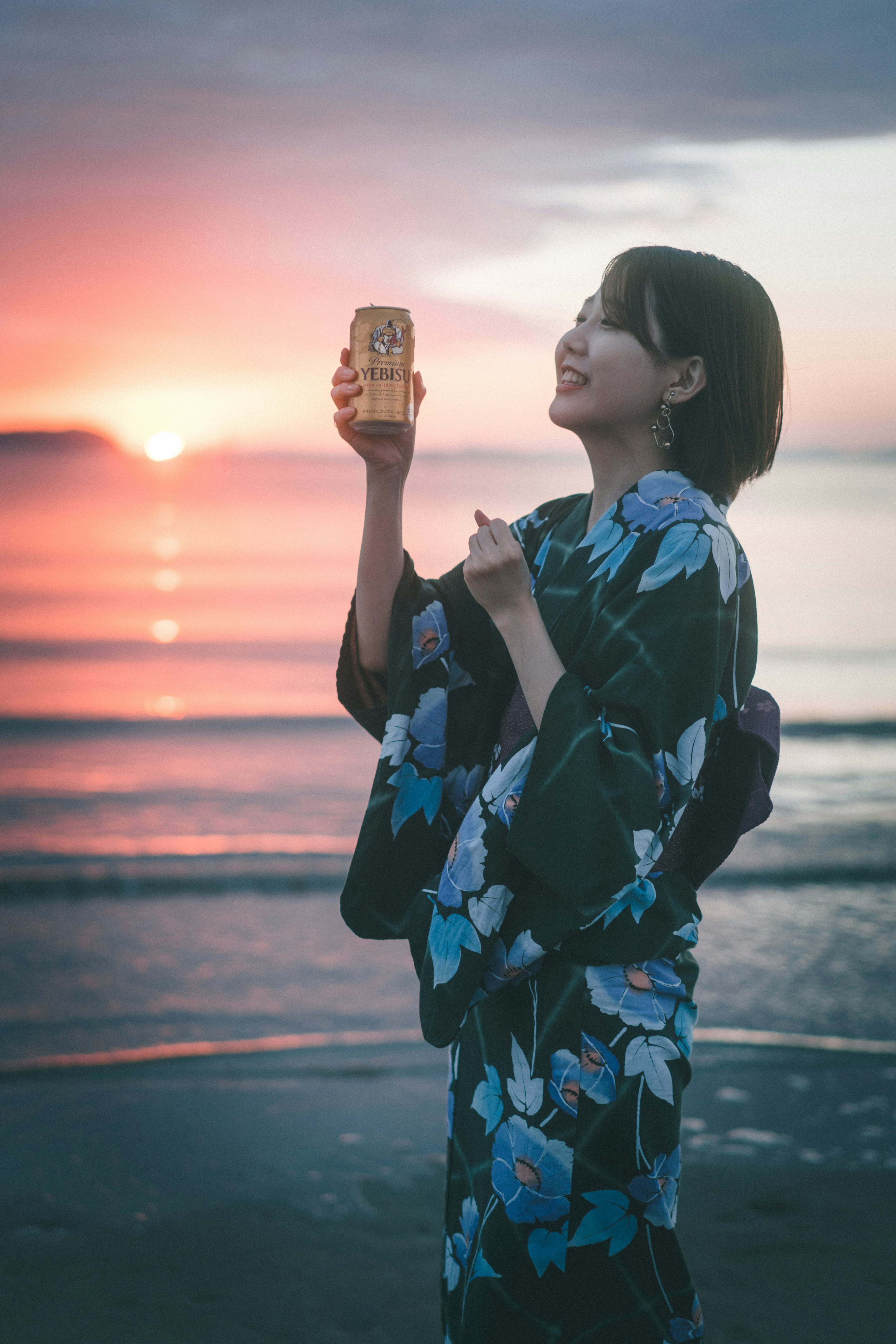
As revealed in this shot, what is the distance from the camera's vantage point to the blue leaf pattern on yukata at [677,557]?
158 cm

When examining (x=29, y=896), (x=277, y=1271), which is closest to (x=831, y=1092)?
(x=277, y=1271)

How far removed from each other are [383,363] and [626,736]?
29.0 inches

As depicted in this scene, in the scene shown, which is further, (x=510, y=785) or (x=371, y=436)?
(x=371, y=436)

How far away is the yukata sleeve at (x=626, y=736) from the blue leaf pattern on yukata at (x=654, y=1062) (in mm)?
185

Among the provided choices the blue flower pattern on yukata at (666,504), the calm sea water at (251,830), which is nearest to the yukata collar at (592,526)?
the blue flower pattern on yukata at (666,504)

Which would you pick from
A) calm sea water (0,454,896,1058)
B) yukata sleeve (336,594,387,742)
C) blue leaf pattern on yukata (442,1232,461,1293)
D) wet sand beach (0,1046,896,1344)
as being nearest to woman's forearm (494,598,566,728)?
yukata sleeve (336,594,387,742)

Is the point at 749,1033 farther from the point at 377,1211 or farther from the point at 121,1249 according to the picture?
the point at 121,1249

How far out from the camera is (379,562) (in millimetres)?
1970

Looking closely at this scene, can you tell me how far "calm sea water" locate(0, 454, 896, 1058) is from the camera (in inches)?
177

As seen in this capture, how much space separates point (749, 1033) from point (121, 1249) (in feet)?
7.16

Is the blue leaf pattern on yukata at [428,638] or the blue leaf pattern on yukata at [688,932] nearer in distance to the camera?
the blue leaf pattern on yukata at [688,932]

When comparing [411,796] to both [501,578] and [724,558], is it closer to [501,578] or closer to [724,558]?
[501,578]

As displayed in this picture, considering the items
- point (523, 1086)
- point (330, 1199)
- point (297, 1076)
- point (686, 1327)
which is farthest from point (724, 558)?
point (297, 1076)

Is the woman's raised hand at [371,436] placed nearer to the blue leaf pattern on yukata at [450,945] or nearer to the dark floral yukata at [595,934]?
the dark floral yukata at [595,934]
